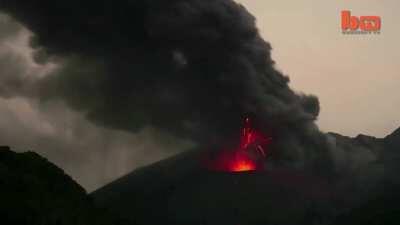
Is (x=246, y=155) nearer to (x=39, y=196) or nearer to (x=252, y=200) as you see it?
(x=252, y=200)

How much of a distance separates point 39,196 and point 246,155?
84.1 meters

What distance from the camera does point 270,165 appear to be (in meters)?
156

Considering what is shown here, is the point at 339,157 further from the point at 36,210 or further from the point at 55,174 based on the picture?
the point at 36,210

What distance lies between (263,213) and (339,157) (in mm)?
32030

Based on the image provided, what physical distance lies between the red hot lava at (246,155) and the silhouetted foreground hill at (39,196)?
198 feet

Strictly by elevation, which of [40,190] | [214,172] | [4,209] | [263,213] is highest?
[214,172]

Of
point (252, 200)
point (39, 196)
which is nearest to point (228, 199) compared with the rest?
point (252, 200)

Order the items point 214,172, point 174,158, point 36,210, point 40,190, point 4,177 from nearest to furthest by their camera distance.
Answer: point 36,210 → point 4,177 → point 40,190 → point 214,172 → point 174,158

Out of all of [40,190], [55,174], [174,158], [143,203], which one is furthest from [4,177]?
[174,158]

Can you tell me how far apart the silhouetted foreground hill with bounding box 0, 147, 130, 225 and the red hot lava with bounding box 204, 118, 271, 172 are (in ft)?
198

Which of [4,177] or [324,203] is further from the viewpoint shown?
[324,203]

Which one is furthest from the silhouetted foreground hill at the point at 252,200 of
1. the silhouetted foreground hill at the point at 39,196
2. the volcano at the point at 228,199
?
the silhouetted foreground hill at the point at 39,196

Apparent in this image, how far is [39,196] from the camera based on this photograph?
7400cm

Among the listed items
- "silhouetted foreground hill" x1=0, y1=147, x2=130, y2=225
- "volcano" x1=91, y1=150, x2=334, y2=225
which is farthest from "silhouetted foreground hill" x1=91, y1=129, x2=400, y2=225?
"silhouetted foreground hill" x1=0, y1=147, x2=130, y2=225
